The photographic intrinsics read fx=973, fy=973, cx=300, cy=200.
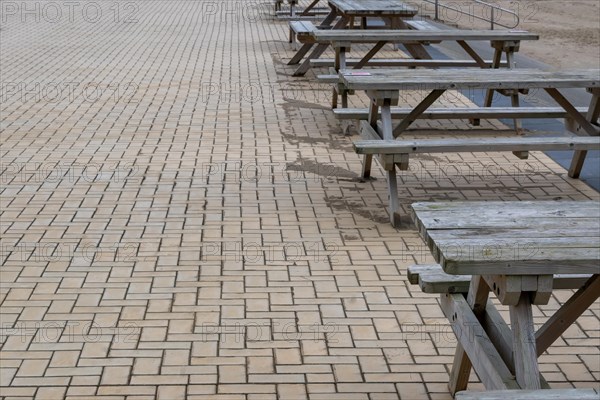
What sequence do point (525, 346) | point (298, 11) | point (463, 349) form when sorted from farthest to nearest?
point (298, 11)
point (463, 349)
point (525, 346)

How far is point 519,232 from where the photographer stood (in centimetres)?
337

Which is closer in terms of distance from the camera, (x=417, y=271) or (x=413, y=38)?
(x=417, y=271)

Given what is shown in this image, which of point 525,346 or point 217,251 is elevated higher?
point 525,346

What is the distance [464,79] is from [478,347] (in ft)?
12.0

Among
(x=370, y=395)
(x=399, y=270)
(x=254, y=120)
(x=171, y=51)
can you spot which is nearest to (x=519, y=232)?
(x=370, y=395)

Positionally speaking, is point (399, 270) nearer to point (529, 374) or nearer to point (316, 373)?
point (316, 373)

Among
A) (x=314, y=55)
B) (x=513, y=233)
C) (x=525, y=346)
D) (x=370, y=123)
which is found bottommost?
(x=314, y=55)

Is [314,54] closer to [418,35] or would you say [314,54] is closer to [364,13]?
[364,13]

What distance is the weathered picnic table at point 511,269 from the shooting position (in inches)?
123

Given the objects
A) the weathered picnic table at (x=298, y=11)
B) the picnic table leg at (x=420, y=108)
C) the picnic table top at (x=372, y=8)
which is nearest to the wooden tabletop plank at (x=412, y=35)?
the picnic table top at (x=372, y=8)

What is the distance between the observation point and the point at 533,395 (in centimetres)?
282

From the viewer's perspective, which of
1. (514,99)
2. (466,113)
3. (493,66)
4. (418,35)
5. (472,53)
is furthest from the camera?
(472,53)

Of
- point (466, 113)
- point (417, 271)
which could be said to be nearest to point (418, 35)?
point (466, 113)

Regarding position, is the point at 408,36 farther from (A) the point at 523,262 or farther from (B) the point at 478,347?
(A) the point at 523,262
